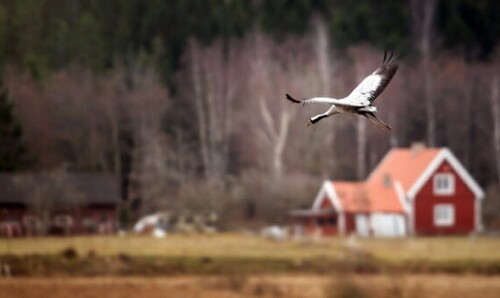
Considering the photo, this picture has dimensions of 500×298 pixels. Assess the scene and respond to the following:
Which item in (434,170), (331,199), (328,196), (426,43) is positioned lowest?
(331,199)

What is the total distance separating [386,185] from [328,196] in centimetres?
285

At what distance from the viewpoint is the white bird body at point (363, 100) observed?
10578 mm

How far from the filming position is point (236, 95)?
7669 centimetres

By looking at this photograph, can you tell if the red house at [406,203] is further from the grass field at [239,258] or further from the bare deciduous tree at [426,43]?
the bare deciduous tree at [426,43]

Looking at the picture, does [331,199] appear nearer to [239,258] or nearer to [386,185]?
[386,185]

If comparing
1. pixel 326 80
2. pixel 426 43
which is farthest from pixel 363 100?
pixel 426 43

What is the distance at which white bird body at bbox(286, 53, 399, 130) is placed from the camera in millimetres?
10578

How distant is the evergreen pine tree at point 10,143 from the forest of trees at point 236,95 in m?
0.10

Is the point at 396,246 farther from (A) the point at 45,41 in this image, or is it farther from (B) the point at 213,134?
(A) the point at 45,41

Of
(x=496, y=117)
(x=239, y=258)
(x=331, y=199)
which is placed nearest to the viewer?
(x=239, y=258)

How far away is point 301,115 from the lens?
230 feet

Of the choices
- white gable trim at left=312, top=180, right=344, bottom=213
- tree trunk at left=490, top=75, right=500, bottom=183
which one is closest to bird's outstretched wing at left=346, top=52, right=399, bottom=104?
white gable trim at left=312, top=180, right=344, bottom=213

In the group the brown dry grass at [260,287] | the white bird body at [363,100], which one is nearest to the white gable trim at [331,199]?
the brown dry grass at [260,287]

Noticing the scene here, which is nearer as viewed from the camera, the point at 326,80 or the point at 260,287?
the point at 260,287
